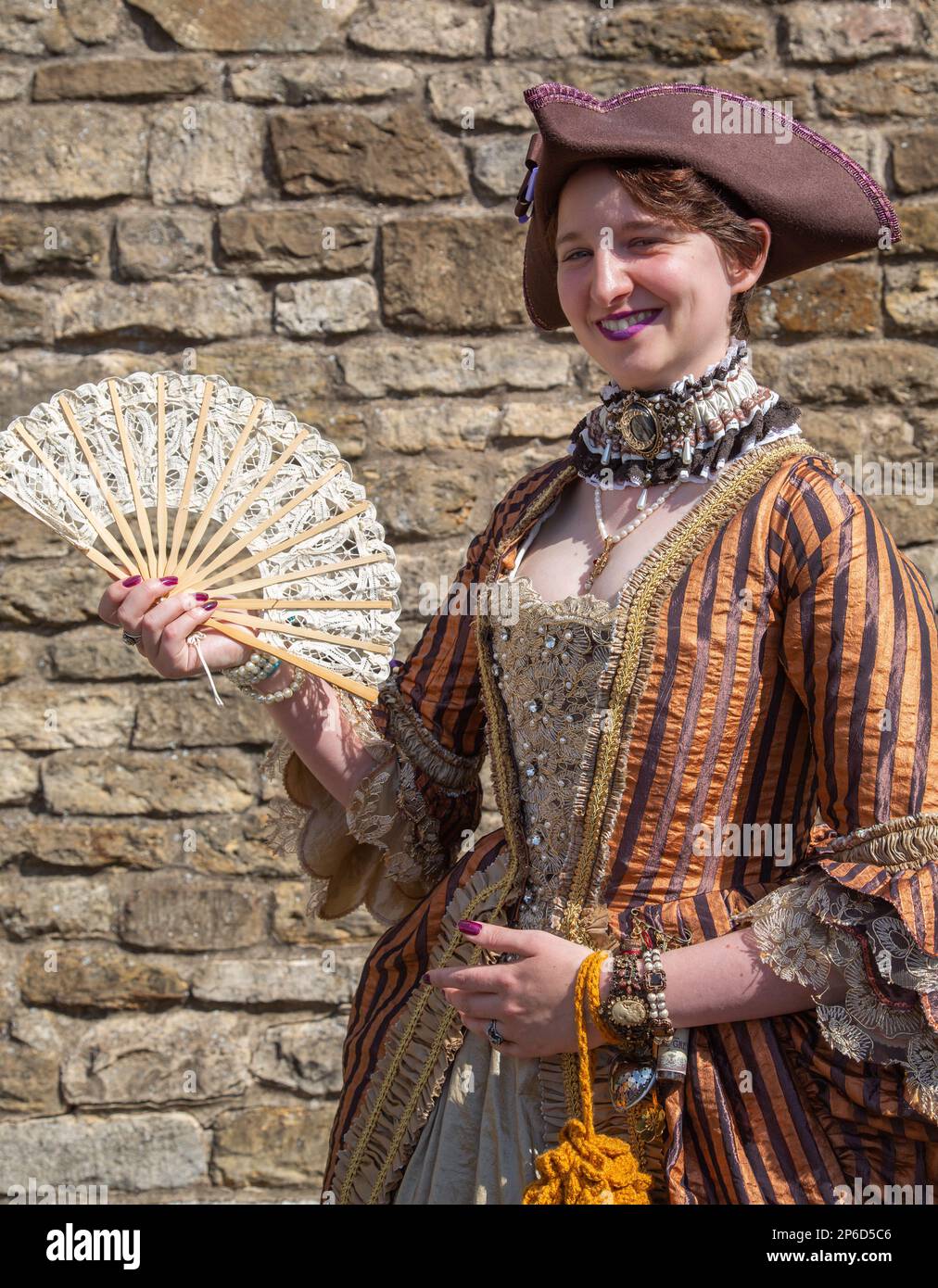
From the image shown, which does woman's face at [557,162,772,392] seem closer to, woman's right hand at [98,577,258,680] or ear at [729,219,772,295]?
ear at [729,219,772,295]

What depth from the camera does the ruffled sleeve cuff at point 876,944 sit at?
3.97 ft

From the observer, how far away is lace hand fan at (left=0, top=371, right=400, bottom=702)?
64.6 inches

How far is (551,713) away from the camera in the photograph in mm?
1470

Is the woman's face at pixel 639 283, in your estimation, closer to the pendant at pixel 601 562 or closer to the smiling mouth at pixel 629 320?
the smiling mouth at pixel 629 320

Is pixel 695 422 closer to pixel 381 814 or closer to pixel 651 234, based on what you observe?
pixel 651 234

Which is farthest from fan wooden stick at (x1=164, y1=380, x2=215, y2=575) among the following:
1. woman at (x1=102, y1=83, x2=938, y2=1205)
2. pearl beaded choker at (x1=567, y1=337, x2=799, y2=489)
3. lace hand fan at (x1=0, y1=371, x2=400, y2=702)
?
pearl beaded choker at (x1=567, y1=337, x2=799, y2=489)

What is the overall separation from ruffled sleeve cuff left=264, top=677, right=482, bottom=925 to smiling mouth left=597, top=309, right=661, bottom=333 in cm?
55

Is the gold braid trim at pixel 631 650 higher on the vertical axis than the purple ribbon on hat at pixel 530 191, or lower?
lower

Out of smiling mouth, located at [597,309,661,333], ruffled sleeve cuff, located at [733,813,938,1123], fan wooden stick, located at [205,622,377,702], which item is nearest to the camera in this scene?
ruffled sleeve cuff, located at [733,813,938,1123]

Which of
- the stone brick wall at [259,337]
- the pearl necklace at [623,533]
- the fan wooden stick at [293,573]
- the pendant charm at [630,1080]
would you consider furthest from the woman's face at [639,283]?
the stone brick wall at [259,337]

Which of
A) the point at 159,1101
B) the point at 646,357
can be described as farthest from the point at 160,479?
the point at 159,1101

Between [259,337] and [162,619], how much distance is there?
57.0 inches

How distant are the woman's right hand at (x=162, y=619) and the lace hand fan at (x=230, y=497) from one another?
5 centimetres

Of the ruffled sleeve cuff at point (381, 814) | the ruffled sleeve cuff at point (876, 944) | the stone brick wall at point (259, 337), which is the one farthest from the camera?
the stone brick wall at point (259, 337)
